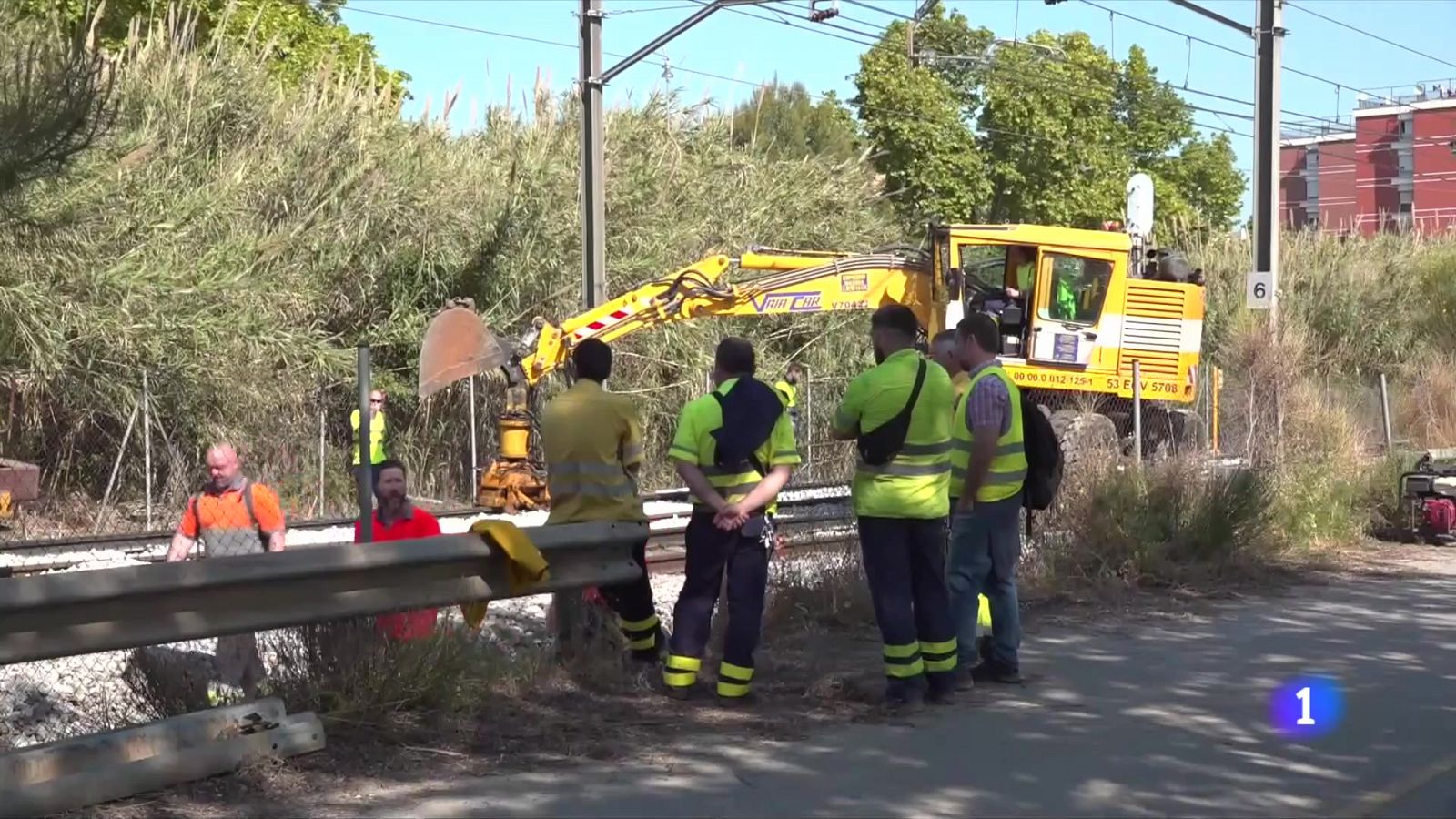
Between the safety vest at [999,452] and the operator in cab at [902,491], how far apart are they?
1.79 feet

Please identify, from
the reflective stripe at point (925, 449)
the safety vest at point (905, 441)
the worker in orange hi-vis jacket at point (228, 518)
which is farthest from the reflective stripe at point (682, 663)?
the worker in orange hi-vis jacket at point (228, 518)

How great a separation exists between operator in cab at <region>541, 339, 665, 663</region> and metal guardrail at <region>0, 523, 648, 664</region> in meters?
0.43

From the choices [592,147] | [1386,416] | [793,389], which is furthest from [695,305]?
[1386,416]

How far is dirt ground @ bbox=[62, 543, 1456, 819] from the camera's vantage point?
21.1 ft

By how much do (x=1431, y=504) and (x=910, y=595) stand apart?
8.84 meters

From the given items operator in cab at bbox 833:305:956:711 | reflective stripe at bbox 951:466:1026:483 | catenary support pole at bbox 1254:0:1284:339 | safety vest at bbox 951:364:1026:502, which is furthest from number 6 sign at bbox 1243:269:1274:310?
operator in cab at bbox 833:305:956:711

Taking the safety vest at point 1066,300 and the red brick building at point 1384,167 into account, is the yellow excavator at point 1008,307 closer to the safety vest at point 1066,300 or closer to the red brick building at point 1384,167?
the safety vest at point 1066,300

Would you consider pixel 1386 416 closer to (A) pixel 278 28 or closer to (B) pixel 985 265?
(B) pixel 985 265

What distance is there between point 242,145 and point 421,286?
3.01m

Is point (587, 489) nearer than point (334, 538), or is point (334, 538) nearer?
point (587, 489)

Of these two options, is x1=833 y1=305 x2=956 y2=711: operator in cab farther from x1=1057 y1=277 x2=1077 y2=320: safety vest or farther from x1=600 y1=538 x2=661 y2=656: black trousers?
x1=1057 y1=277 x2=1077 y2=320: safety vest

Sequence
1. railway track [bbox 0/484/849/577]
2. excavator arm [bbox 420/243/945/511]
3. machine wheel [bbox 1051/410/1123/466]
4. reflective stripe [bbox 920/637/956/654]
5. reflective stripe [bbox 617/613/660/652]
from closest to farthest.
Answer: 1. reflective stripe [bbox 920/637/956/654]
2. reflective stripe [bbox 617/613/660/652]
3. railway track [bbox 0/484/849/577]
4. machine wheel [bbox 1051/410/1123/466]
5. excavator arm [bbox 420/243/945/511]

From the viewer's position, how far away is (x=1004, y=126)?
55.3 metres

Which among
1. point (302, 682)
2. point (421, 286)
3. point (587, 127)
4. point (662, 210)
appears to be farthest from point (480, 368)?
point (662, 210)
